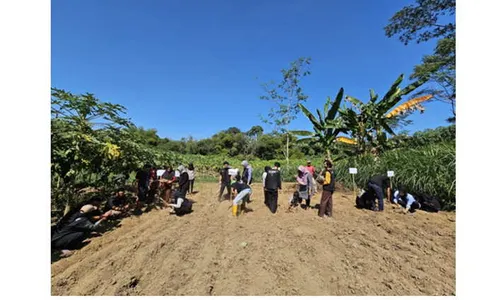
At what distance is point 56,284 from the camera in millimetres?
2783

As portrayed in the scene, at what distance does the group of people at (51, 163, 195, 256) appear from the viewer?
12.9ft

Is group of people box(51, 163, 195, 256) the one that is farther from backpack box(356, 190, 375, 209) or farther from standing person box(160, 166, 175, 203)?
backpack box(356, 190, 375, 209)

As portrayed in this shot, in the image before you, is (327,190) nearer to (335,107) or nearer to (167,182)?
(167,182)

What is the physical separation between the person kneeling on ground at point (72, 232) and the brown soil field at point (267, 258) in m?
0.28

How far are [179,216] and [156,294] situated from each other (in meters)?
3.53

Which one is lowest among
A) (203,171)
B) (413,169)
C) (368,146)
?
(203,171)

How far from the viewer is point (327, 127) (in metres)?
9.77

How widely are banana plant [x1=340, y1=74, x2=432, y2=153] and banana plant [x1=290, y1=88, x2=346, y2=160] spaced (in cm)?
38

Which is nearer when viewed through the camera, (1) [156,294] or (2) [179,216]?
(1) [156,294]

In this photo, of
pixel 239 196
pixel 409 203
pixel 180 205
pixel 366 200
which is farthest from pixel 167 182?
pixel 409 203

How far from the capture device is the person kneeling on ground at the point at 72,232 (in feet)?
12.4
